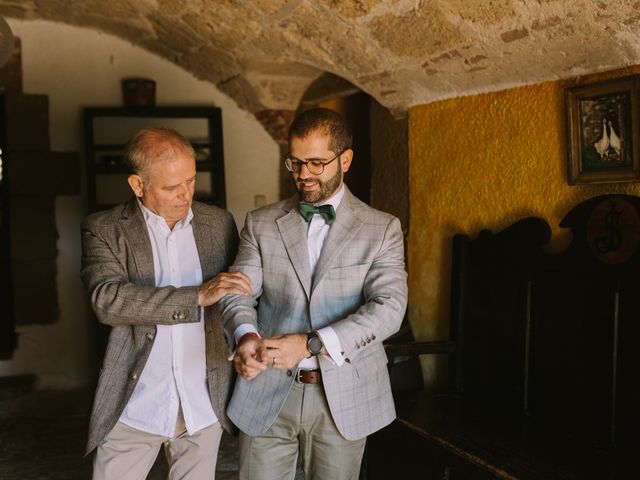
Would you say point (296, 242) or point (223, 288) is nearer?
point (223, 288)

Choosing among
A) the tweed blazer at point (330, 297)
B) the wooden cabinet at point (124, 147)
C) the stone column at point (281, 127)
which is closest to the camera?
the tweed blazer at point (330, 297)

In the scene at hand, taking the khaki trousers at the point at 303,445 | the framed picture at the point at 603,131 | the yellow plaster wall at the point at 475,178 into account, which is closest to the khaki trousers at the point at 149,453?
the khaki trousers at the point at 303,445

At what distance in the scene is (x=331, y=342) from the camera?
5.99 ft

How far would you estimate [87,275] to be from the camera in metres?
2.07

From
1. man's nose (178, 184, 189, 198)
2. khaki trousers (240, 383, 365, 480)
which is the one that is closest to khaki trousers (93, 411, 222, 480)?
khaki trousers (240, 383, 365, 480)

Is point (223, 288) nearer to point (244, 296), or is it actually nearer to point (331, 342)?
point (244, 296)

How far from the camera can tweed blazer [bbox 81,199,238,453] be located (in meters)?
1.96

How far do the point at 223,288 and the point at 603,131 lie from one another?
156 centimetres

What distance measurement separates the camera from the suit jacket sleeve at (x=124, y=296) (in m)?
1.96

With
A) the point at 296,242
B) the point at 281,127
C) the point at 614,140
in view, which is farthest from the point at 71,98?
the point at 614,140

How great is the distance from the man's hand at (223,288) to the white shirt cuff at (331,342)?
0.84ft

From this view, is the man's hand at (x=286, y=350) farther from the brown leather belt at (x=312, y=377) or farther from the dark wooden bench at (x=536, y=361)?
the dark wooden bench at (x=536, y=361)

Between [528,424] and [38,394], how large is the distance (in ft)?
11.7

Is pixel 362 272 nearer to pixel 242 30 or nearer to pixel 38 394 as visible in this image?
Answer: pixel 242 30
